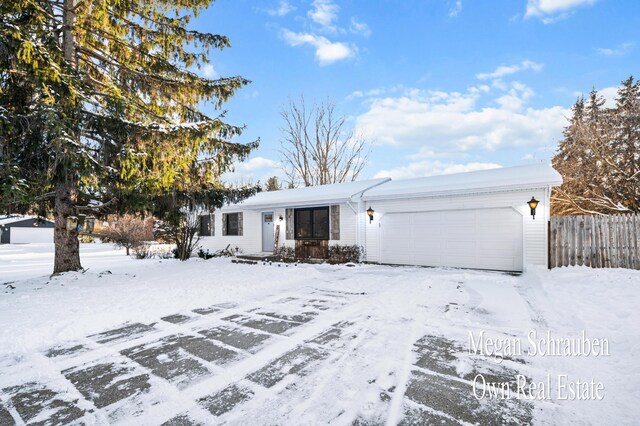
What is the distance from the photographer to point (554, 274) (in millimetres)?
7691

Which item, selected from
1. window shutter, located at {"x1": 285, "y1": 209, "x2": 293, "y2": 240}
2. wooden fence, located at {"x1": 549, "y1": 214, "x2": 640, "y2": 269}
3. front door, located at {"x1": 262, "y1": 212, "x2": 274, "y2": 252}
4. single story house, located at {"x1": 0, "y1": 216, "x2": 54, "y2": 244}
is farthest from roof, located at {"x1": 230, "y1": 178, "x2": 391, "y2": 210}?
single story house, located at {"x1": 0, "y1": 216, "x2": 54, "y2": 244}

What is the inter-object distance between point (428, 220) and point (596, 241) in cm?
442

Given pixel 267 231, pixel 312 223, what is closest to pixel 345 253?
pixel 312 223

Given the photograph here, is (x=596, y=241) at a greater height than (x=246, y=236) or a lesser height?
greater

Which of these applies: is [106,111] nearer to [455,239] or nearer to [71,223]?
[71,223]

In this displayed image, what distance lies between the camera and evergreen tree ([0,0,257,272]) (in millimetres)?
5691

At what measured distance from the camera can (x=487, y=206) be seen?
9.50 meters

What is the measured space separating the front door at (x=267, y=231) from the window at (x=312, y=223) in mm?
2048

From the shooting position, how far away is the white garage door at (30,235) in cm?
2771

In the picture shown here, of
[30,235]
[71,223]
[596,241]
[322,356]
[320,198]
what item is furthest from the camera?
[30,235]

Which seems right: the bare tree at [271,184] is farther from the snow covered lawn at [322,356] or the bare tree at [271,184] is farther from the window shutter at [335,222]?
the snow covered lawn at [322,356]

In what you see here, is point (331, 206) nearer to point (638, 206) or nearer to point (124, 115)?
point (124, 115)

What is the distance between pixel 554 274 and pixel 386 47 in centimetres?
1227

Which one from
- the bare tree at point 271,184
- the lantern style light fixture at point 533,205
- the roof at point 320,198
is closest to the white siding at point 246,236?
the roof at point 320,198
